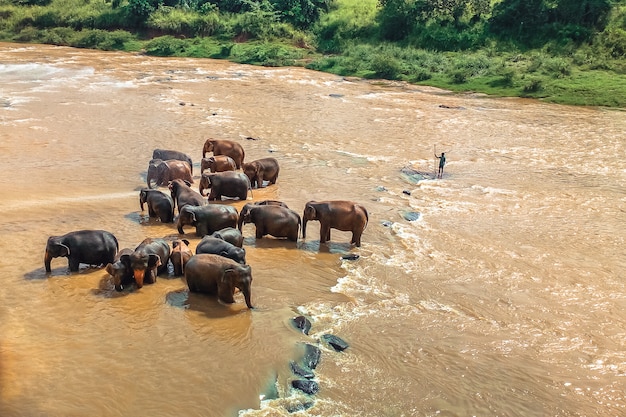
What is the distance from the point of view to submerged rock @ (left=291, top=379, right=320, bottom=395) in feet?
21.6

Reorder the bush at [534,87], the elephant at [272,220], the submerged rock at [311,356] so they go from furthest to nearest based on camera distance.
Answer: the bush at [534,87], the elephant at [272,220], the submerged rock at [311,356]

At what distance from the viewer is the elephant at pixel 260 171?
47.4 ft

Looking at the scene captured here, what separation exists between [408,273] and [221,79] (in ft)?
85.9

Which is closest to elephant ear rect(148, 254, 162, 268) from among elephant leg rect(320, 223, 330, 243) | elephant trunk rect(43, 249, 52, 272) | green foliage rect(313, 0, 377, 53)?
elephant trunk rect(43, 249, 52, 272)

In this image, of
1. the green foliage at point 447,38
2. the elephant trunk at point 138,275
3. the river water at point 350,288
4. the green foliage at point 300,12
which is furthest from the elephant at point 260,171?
the green foliage at point 300,12

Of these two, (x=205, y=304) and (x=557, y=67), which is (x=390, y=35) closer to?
(x=557, y=67)

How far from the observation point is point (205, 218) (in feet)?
35.4

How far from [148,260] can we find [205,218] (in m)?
2.28

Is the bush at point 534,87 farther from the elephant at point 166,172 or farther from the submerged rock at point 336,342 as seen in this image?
the submerged rock at point 336,342

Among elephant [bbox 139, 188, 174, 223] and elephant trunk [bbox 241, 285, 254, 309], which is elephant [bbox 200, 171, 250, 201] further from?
elephant trunk [bbox 241, 285, 254, 309]

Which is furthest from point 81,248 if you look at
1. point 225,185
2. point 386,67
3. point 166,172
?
point 386,67

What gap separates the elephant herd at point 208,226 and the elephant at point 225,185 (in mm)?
14

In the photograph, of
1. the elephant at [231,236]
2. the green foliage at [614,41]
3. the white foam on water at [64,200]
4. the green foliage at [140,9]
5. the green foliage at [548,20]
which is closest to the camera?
the elephant at [231,236]

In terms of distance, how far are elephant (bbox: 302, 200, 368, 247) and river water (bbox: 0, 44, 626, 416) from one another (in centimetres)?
31
